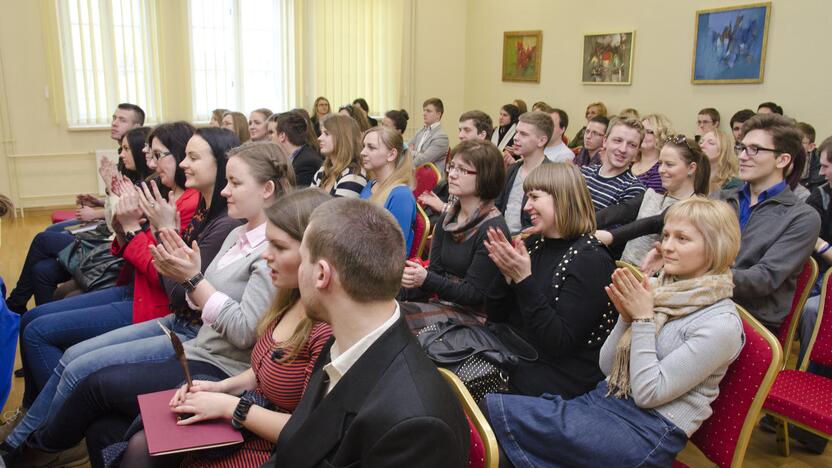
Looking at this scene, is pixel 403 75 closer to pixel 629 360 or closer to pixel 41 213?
pixel 41 213

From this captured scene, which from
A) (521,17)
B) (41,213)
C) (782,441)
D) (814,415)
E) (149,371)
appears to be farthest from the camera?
(521,17)

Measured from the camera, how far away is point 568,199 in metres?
2.55

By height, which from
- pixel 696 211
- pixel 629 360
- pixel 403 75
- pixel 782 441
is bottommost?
pixel 782 441

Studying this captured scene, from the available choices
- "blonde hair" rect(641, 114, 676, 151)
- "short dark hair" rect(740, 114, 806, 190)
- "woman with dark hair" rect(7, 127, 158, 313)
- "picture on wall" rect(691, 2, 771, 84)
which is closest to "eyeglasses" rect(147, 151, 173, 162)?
"woman with dark hair" rect(7, 127, 158, 313)

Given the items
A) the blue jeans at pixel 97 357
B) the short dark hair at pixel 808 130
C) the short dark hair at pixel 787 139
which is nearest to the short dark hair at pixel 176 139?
the blue jeans at pixel 97 357

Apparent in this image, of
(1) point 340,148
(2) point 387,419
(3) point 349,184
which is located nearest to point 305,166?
(1) point 340,148

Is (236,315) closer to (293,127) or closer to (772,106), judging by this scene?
(293,127)

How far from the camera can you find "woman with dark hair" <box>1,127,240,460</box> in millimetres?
2711

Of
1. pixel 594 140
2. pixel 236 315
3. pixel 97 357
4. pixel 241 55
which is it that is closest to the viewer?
pixel 236 315

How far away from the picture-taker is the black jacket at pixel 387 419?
130 centimetres

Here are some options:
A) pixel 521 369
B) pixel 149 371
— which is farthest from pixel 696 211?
pixel 149 371

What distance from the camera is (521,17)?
417 inches

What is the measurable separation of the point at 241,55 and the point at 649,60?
20.5 ft

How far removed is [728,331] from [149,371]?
6.41 feet
